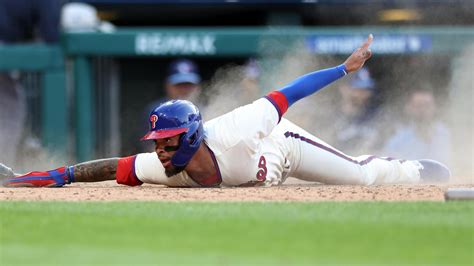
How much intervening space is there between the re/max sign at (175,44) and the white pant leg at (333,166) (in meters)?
3.52

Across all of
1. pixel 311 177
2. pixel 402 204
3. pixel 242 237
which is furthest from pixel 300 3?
pixel 242 237

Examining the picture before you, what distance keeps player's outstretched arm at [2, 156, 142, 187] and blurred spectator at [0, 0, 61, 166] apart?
3025 mm

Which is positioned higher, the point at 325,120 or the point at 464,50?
the point at 464,50

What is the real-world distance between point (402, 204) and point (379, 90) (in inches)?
221

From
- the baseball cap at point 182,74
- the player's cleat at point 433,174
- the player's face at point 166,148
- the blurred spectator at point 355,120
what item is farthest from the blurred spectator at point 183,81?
the player's face at point 166,148

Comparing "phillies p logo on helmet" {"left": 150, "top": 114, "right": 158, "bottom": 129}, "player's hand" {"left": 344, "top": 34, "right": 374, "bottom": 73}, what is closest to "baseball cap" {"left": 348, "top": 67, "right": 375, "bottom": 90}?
"player's hand" {"left": 344, "top": 34, "right": 374, "bottom": 73}

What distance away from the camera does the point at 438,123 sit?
11281 millimetres

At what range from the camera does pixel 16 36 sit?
11289 millimetres

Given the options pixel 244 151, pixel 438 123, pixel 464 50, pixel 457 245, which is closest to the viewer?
pixel 457 245

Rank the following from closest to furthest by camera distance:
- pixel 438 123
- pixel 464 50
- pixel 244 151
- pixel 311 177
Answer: pixel 244 151
pixel 311 177
pixel 438 123
pixel 464 50

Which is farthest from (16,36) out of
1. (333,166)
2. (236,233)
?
(236,233)

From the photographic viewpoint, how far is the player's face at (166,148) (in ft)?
24.1

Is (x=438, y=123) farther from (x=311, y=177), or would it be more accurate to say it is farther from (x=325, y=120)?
(x=311, y=177)

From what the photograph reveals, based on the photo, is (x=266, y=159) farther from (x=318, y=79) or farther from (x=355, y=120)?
(x=355, y=120)
